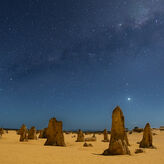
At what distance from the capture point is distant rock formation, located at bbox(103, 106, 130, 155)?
44.9ft

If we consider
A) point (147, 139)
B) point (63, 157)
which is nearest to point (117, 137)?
point (63, 157)

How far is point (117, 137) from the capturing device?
567 inches

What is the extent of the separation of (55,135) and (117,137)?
27.6 ft

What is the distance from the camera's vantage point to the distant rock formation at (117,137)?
44.9 feet

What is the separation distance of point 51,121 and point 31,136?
338 inches

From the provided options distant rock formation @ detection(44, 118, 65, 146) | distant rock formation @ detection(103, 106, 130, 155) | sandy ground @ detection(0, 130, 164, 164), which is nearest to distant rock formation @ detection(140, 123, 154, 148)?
sandy ground @ detection(0, 130, 164, 164)

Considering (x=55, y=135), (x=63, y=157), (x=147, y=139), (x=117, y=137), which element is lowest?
(x=63, y=157)

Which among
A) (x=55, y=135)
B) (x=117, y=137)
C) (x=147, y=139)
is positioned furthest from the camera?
(x=147, y=139)

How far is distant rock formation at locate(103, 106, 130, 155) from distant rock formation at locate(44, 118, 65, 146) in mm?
7354

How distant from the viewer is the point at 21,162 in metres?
8.98

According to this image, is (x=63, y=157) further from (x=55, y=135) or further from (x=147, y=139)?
(x=147, y=139)

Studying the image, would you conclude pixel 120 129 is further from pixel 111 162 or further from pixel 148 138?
pixel 148 138

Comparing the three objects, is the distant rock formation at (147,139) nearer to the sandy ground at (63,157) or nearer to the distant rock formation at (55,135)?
the sandy ground at (63,157)

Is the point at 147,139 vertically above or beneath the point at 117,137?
beneath
